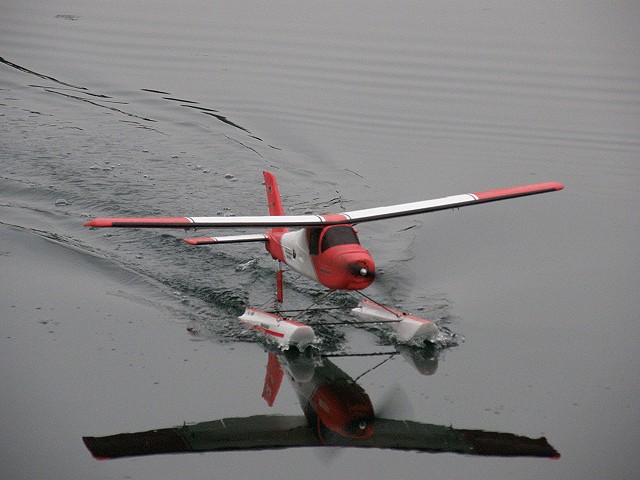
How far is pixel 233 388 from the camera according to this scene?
12852 millimetres

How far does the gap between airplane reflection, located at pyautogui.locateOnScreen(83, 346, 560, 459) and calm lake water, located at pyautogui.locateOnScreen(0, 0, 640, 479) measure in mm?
191

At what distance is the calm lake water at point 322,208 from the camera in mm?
12258

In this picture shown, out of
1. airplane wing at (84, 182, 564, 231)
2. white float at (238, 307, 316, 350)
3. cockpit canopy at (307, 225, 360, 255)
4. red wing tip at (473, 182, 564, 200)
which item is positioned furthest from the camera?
red wing tip at (473, 182, 564, 200)

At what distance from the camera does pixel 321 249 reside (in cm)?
1359

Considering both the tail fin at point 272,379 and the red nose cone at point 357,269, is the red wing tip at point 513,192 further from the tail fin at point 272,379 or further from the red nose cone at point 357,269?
A: the tail fin at point 272,379

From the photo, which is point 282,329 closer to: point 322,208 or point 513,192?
point 513,192

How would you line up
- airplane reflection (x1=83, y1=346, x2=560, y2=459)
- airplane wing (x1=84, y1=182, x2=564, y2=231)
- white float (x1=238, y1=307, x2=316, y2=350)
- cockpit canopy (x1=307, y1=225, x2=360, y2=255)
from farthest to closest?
white float (x1=238, y1=307, x2=316, y2=350) → cockpit canopy (x1=307, y1=225, x2=360, y2=255) → airplane wing (x1=84, y1=182, x2=564, y2=231) → airplane reflection (x1=83, y1=346, x2=560, y2=459)

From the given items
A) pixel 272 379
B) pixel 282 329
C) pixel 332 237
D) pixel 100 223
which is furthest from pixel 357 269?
pixel 100 223

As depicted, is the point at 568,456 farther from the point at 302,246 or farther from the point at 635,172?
the point at 635,172

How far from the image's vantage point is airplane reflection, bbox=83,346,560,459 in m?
11.3

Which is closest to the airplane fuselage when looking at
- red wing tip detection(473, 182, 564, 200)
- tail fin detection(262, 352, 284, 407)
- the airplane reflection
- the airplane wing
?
the airplane wing

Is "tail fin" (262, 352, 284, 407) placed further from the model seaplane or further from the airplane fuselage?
the airplane fuselage

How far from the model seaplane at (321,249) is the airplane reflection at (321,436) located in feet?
5.42

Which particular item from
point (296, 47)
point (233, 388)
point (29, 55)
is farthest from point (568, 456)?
point (29, 55)
